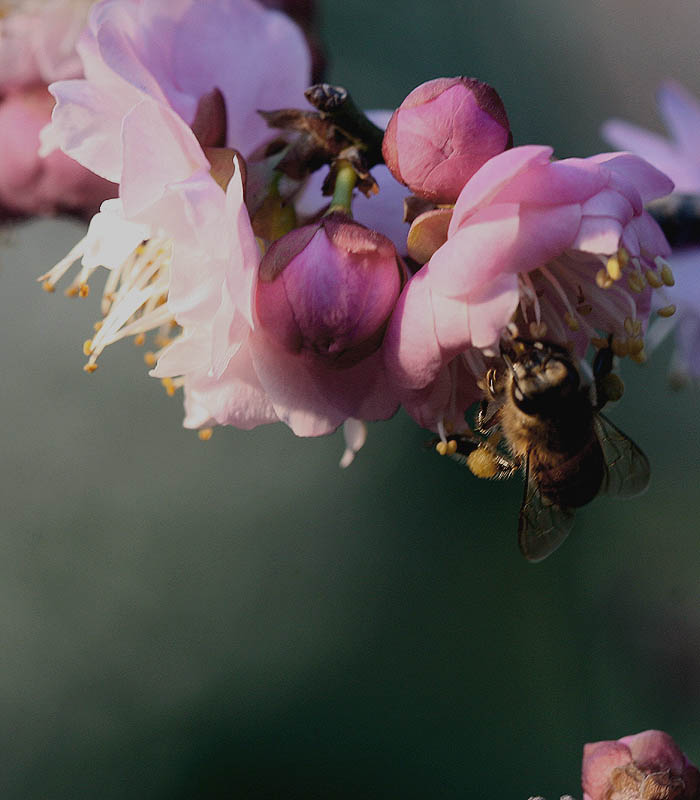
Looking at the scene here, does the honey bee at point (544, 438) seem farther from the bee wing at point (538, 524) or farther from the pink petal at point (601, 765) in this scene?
the pink petal at point (601, 765)

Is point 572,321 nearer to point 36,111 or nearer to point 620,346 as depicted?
point 620,346

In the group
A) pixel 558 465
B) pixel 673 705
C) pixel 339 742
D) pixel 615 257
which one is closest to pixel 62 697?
pixel 339 742

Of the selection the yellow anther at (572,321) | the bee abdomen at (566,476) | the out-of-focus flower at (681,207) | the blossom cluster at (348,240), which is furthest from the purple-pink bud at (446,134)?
the out-of-focus flower at (681,207)

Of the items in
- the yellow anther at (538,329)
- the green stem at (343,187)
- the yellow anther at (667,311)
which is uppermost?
the green stem at (343,187)

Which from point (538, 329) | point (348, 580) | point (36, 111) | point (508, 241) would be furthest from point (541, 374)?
point (348, 580)

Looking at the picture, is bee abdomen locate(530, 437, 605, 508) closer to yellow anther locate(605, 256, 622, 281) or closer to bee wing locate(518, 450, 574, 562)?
bee wing locate(518, 450, 574, 562)

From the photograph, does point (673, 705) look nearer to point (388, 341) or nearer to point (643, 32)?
point (643, 32)
